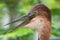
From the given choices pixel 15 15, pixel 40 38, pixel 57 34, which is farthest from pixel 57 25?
pixel 40 38

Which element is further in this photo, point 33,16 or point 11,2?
point 11,2

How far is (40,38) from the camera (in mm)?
3510

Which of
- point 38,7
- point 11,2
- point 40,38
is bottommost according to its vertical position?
point 40,38

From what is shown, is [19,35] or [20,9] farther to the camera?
[20,9]

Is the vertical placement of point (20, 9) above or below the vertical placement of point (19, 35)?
above

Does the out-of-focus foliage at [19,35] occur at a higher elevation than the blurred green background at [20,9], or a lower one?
lower

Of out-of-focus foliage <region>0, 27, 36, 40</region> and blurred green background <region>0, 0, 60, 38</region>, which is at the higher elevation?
blurred green background <region>0, 0, 60, 38</region>

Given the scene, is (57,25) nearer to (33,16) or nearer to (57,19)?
(57,19)

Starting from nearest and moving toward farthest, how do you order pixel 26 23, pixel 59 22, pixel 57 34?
pixel 26 23 < pixel 57 34 < pixel 59 22

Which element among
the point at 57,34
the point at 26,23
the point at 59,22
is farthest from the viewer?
the point at 59,22

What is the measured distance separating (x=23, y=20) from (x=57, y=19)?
1.17 metres

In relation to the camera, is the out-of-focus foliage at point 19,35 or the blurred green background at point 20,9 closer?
the out-of-focus foliage at point 19,35

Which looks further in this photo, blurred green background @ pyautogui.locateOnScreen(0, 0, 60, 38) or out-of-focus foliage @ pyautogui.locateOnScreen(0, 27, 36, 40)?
blurred green background @ pyautogui.locateOnScreen(0, 0, 60, 38)

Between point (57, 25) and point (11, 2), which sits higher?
point (11, 2)
